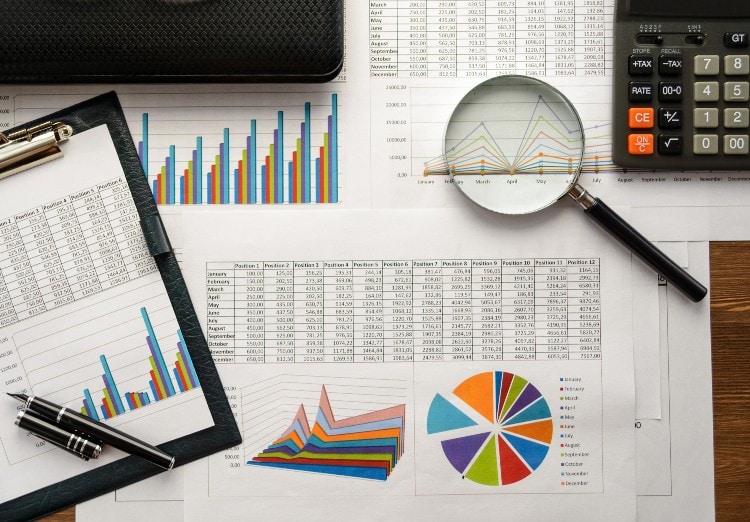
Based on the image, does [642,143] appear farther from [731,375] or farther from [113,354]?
[113,354]

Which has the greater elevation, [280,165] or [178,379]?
[280,165]

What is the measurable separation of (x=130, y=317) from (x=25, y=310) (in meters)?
0.12

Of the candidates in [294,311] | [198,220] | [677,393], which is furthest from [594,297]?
[198,220]

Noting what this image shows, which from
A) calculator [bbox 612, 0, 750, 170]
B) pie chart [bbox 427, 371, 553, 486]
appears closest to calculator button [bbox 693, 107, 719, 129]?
calculator [bbox 612, 0, 750, 170]

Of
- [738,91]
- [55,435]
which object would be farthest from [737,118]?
[55,435]

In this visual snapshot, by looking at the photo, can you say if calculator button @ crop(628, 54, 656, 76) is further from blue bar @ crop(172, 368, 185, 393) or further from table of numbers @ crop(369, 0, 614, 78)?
blue bar @ crop(172, 368, 185, 393)

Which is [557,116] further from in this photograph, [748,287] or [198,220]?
[198,220]

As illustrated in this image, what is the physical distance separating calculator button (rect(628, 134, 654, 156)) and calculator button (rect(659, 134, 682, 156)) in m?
0.01

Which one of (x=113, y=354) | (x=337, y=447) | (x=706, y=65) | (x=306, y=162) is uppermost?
(x=706, y=65)

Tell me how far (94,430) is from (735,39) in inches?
32.0

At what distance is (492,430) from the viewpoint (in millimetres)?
674

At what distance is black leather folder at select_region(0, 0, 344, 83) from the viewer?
2.06 ft

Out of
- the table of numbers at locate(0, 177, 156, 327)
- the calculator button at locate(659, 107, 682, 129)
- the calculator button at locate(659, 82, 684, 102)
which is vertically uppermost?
the calculator button at locate(659, 82, 684, 102)

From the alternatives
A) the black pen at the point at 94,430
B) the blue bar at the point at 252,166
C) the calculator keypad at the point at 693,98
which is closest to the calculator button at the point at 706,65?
the calculator keypad at the point at 693,98
